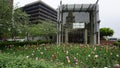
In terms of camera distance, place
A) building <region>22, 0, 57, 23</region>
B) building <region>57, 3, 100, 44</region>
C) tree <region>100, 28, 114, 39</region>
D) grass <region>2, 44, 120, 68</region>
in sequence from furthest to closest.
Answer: building <region>22, 0, 57, 23</region>, tree <region>100, 28, 114, 39</region>, building <region>57, 3, 100, 44</region>, grass <region>2, 44, 120, 68</region>

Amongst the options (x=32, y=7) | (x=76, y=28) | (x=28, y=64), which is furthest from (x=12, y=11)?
(x=32, y=7)

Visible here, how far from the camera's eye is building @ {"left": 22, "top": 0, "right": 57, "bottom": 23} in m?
73.1

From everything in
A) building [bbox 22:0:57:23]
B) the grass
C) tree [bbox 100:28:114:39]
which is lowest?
the grass

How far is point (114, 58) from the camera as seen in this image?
6.64 m

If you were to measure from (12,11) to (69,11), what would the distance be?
68.5ft

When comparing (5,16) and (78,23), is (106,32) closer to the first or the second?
(78,23)

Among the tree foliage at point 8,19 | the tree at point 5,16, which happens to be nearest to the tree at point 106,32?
the tree foliage at point 8,19

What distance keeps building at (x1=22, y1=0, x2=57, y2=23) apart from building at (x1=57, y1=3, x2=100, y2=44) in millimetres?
34015

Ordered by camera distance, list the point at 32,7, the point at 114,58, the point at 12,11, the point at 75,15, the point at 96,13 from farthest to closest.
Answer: the point at 32,7, the point at 75,15, the point at 96,13, the point at 12,11, the point at 114,58

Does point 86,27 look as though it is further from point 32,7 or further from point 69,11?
point 32,7

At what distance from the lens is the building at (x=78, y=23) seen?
3100cm

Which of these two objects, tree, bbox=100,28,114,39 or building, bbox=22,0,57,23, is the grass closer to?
tree, bbox=100,28,114,39

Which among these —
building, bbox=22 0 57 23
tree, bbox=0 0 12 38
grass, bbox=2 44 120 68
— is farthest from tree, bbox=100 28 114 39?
grass, bbox=2 44 120 68

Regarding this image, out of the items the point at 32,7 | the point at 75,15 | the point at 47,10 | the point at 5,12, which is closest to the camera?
the point at 5,12
